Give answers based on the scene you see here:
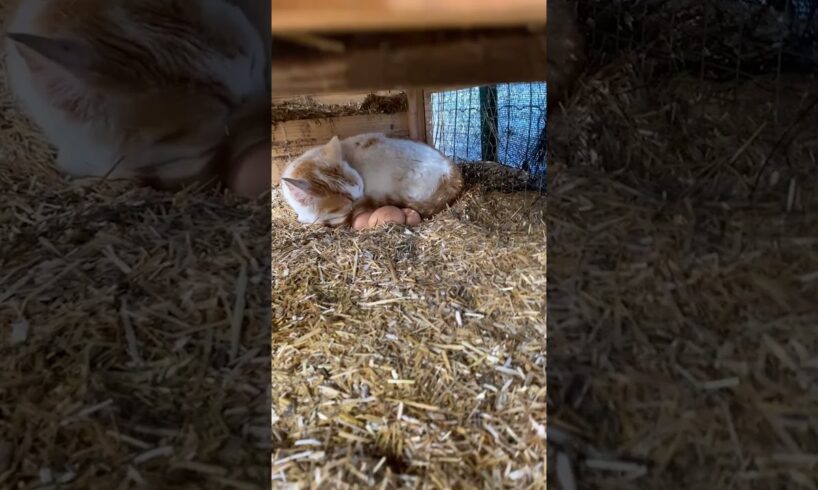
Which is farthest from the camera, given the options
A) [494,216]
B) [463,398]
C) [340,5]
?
[494,216]

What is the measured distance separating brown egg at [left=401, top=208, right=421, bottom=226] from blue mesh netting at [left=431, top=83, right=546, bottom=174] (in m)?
0.74

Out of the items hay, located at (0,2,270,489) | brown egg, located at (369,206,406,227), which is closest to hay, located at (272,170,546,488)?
hay, located at (0,2,270,489)

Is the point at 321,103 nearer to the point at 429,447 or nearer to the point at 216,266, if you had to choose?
the point at 216,266

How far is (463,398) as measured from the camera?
1.00m

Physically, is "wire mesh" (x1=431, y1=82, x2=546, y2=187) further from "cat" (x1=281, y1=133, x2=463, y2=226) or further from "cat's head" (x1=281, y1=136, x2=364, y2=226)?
"cat's head" (x1=281, y1=136, x2=364, y2=226)

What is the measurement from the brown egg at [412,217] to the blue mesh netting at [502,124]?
0.74 m

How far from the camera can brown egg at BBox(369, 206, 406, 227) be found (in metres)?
2.12

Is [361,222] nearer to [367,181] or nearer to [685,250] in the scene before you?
[367,181]

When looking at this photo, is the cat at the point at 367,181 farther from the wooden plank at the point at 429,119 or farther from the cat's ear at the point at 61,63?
the cat's ear at the point at 61,63

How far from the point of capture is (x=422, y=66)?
58.4 inches

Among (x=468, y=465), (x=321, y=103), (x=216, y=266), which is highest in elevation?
(x=321, y=103)

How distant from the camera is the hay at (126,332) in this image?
0.80 m

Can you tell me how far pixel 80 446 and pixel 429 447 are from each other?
561mm

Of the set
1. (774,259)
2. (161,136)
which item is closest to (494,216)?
(774,259)
